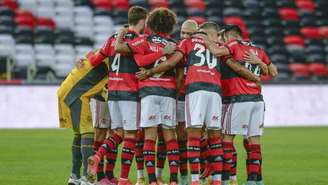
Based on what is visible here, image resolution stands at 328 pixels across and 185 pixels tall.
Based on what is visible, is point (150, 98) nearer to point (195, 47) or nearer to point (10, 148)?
point (195, 47)

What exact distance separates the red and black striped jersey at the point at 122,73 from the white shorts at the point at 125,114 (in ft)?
0.29

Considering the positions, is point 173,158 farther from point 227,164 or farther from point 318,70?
point 318,70

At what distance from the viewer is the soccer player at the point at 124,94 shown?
1309 centimetres

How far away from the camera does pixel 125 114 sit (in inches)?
518

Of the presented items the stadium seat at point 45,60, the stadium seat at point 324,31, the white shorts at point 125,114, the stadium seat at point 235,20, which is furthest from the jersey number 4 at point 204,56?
the stadium seat at point 324,31

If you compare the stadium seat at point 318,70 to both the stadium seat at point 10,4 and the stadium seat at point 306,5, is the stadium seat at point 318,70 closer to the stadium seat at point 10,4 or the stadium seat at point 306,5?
the stadium seat at point 306,5

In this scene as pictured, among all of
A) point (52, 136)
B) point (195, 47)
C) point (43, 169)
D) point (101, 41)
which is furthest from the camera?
point (101, 41)

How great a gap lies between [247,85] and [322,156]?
607cm

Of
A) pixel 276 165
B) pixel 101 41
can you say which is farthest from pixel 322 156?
pixel 101 41

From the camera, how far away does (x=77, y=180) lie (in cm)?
1330

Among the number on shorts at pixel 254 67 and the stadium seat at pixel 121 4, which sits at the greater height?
the stadium seat at pixel 121 4

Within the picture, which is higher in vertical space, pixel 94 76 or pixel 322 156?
pixel 94 76

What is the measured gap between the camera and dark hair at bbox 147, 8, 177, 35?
12.9 m

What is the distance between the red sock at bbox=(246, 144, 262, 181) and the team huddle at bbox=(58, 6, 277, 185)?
0.01 meters
